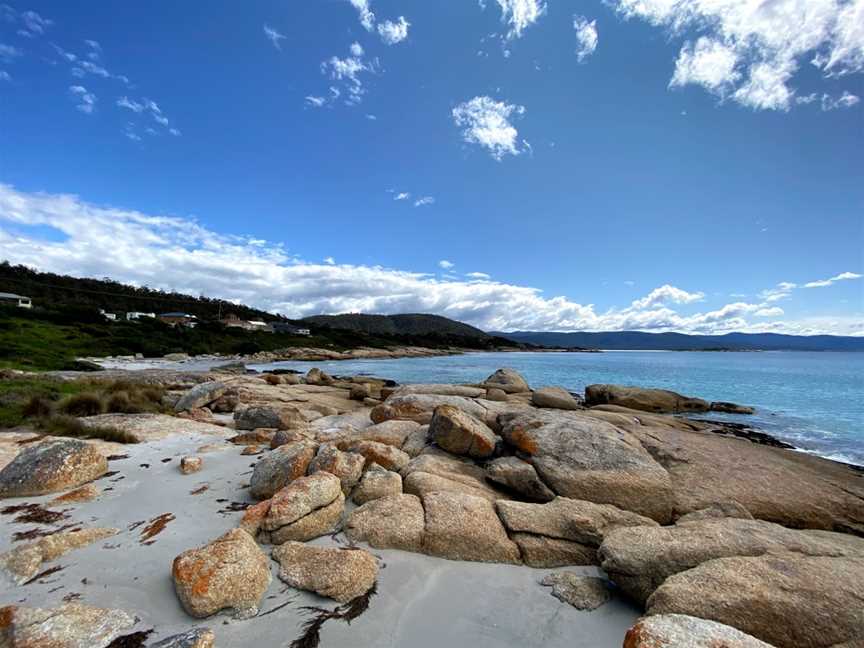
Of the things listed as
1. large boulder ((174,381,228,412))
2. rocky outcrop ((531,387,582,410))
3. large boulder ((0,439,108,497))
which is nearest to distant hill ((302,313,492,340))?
rocky outcrop ((531,387,582,410))

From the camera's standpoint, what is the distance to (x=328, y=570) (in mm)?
4312

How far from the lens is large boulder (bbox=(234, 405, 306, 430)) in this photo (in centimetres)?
1203

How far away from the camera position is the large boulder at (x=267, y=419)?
12031mm

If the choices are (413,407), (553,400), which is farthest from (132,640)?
(553,400)

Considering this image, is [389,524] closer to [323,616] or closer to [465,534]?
[465,534]

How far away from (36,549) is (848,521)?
1198cm

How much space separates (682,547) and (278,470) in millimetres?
5753

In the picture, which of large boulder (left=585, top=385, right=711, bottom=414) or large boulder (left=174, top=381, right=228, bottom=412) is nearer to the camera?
large boulder (left=174, top=381, right=228, bottom=412)

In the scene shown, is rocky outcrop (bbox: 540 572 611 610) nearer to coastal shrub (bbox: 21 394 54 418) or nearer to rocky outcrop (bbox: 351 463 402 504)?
rocky outcrop (bbox: 351 463 402 504)

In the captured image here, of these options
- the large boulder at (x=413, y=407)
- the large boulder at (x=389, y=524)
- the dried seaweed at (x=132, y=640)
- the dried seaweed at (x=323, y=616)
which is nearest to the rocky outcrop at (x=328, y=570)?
the dried seaweed at (x=323, y=616)

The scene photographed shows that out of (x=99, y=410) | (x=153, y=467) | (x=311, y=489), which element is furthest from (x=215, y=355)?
(x=311, y=489)

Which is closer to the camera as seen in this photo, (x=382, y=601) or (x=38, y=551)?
(x=382, y=601)

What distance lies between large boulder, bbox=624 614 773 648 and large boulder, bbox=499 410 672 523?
3.70 meters

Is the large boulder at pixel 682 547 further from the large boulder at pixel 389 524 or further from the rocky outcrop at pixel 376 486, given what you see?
the rocky outcrop at pixel 376 486
